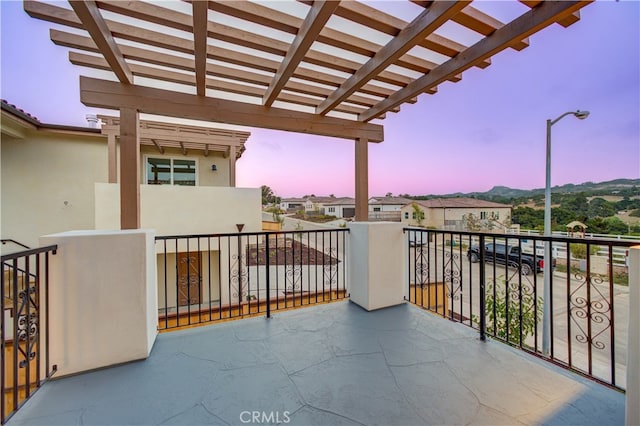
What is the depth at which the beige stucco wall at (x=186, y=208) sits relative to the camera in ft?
16.3

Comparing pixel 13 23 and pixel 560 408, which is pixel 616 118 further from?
pixel 13 23

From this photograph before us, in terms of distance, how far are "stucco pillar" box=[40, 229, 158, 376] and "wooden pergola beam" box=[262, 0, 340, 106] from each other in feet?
5.92

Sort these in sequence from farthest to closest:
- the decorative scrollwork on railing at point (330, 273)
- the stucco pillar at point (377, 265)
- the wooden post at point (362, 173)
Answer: the decorative scrollwork on railing at point (330, 273) < the wooden post at point (362, 173) < the stucco pillar at point (377, 265)

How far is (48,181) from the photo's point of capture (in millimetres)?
6078

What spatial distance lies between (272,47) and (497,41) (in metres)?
1.74

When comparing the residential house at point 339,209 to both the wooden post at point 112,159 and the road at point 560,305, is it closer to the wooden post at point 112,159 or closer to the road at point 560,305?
the road at point 560,305

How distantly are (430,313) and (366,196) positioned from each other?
164 cm

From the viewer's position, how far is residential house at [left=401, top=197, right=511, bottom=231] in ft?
59.2

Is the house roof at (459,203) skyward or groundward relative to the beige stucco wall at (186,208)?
skyward

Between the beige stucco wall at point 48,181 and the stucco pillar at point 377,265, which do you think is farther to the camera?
the beige stucco wall at point 48,181

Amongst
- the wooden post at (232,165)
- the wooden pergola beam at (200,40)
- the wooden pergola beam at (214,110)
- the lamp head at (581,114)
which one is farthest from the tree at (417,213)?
the wooden pergola beam at (200,40)

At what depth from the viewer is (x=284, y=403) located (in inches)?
62.7

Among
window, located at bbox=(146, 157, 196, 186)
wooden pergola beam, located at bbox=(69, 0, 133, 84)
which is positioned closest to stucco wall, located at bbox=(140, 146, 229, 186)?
window, located at bbox=(146, 157, 196, 186)

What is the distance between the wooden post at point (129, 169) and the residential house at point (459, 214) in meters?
18.5
